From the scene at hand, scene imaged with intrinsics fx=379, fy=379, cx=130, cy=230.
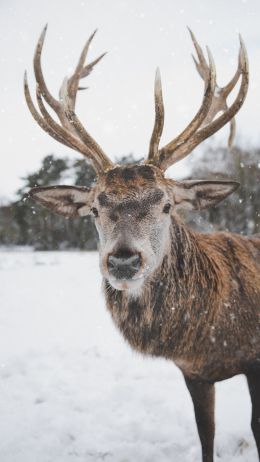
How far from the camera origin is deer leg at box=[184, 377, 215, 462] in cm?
292

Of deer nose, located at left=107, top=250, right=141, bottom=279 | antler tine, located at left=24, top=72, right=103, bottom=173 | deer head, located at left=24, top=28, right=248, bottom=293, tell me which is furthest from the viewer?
antler tine, located at left=24, top=72, right=103, bottom=173

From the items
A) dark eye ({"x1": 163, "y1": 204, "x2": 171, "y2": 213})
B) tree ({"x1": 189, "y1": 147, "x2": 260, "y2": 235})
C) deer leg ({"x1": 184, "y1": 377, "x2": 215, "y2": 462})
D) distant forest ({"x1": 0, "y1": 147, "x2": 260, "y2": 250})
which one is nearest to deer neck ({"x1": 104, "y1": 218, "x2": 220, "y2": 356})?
dark eye ({"x1": 163, "y1": 204, "x2": 171, "y2": 213})

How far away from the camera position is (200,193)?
3004mm

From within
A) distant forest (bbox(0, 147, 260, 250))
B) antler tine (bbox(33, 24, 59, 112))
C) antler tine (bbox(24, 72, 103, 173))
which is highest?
antler tine (bbox(33, 24, 59, 112))

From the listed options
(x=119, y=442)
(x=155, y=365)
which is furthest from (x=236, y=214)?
(x=119, y=442)

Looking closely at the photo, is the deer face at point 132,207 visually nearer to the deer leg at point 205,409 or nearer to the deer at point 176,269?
the deer at point 176,269

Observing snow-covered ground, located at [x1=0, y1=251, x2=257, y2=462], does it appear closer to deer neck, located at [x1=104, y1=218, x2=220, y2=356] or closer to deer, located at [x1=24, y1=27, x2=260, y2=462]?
deer neck, located at [x1=104, y1=218, x2=220, y2=356]

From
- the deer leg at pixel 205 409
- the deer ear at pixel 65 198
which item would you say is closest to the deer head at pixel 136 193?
the deer ear at pixel 65 198

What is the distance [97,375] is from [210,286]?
8.68 ft

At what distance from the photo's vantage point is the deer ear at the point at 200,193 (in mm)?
2922

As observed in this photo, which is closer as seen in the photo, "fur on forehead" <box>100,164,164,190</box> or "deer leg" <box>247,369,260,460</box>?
"fur on forehead" <box>100,164,164,190</box>

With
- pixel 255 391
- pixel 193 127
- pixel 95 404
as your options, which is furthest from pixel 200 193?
pixel 95 404

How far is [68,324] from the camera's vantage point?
23.6 feet

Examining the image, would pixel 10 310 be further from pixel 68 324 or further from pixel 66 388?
pixel 66 388
